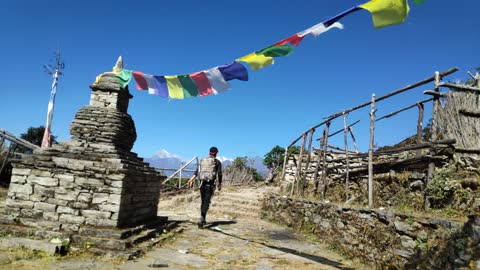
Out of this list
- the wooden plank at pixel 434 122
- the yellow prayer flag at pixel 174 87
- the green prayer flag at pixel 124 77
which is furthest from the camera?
the green prayer flag at pixel 124 77

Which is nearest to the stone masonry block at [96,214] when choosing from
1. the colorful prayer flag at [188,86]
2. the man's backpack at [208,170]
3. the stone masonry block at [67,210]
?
the stone masonry block at [67,210]

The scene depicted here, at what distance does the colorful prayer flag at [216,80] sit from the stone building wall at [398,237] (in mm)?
3117

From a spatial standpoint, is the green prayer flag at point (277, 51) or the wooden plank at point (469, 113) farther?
the green prayer flag at point (277, 51)

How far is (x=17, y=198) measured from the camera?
643 centimetres

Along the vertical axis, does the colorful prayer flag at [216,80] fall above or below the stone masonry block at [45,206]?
above

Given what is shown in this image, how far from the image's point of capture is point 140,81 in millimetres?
7199

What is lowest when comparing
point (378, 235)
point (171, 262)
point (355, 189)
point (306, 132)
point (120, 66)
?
point (171, 262)

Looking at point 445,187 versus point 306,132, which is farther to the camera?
point 306,132

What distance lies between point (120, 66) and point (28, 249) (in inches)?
170

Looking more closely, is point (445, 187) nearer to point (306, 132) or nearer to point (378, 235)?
point (378, 235)

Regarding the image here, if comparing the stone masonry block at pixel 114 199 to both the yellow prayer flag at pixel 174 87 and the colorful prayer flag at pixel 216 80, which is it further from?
the colorful prayer flag at pixel 216 80

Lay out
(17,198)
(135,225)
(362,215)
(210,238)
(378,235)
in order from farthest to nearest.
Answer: (210,238) → (135,225) → (17,198) → (362,215) → (378,235)

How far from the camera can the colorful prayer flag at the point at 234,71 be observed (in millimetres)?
6137

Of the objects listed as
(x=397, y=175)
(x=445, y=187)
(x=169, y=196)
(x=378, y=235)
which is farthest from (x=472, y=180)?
(x=169, y=196)
